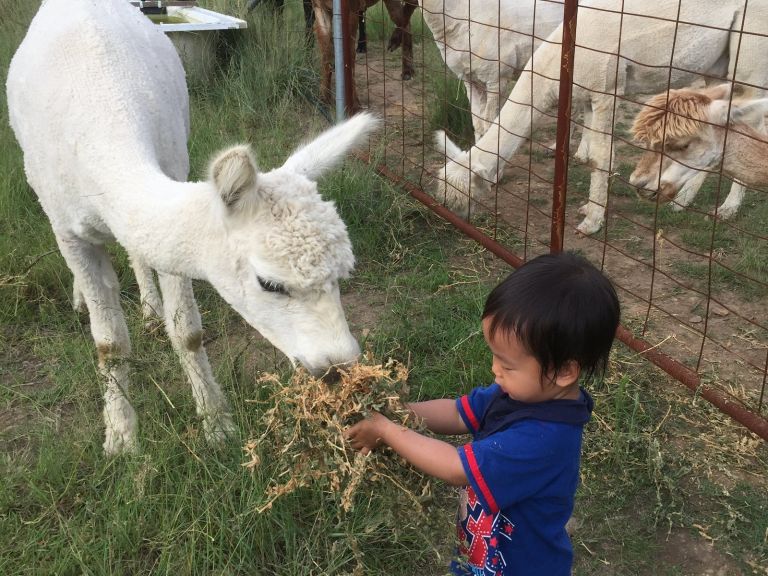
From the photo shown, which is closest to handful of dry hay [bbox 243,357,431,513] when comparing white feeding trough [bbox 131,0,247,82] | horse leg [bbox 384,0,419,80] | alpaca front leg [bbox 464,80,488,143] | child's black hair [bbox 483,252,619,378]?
child's black hair [bbox 483,252,619,378]

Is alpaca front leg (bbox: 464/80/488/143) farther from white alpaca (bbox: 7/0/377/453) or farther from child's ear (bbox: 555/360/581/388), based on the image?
child's ear (bbox: 555/360/581/388)

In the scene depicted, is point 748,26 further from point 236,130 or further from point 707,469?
point 236,130

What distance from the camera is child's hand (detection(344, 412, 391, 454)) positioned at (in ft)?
5.69

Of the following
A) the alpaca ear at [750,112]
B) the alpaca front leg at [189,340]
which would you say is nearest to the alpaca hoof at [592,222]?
the alpaca ear at [750,112]

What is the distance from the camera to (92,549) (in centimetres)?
208

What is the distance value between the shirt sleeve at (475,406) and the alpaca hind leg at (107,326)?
4.47ft

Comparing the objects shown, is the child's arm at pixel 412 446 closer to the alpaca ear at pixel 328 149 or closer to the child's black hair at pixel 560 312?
the child's black hair at pixel 560 312

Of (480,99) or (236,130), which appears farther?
(480,99)

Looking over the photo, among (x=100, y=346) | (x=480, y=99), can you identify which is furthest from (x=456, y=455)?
(x=480, y=99)

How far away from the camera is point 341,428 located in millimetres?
1734

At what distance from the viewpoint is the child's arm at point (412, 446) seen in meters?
1.59

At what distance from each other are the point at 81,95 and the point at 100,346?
1.00 m

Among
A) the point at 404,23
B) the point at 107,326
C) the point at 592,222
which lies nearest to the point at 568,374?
the point at 107,326

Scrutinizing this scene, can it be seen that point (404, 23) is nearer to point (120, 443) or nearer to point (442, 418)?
point (120, 443)
